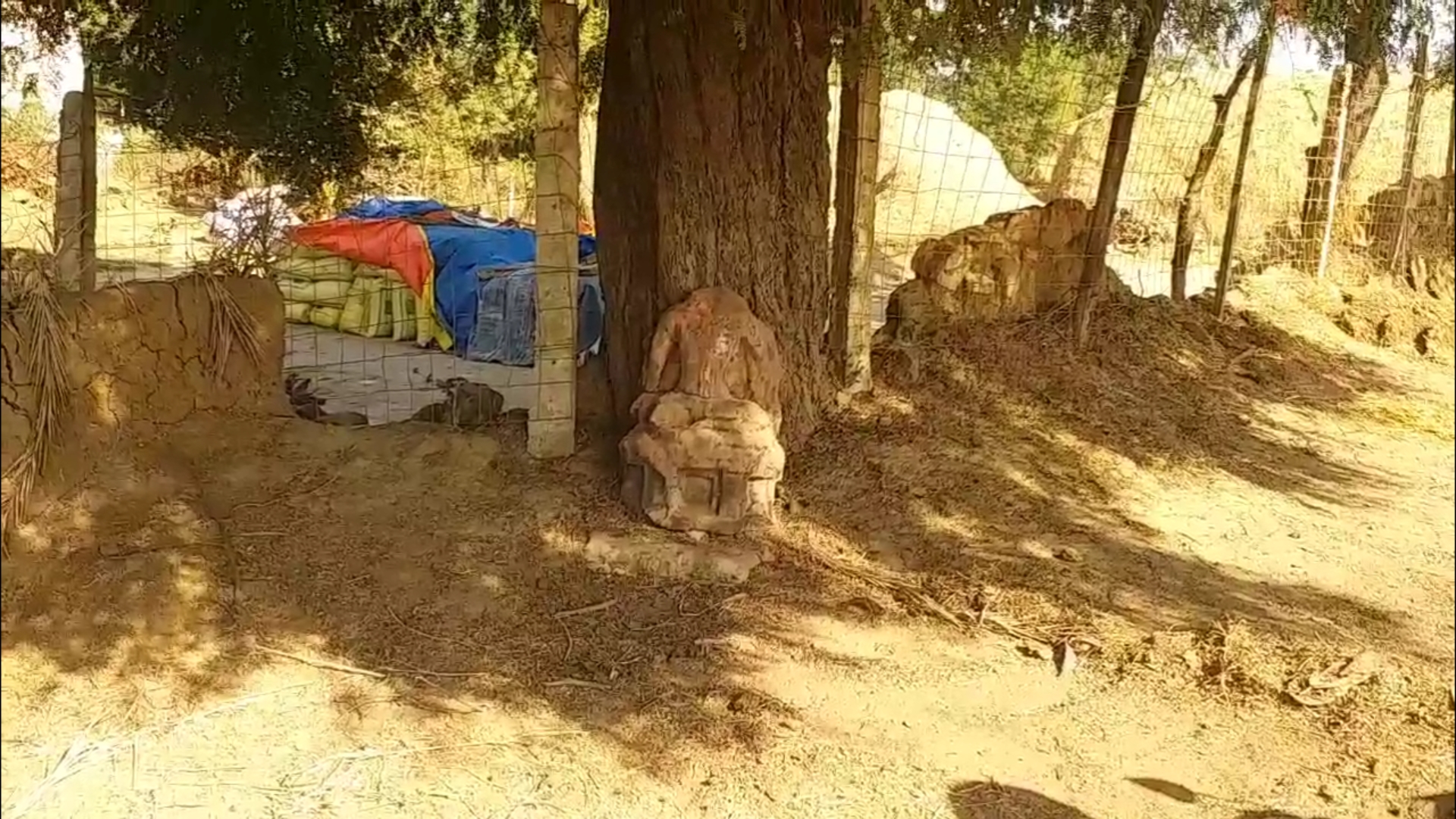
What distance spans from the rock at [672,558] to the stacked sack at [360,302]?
15.0ft

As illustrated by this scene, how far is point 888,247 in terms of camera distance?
33.6 ft

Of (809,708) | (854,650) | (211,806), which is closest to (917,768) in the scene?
(809,708)

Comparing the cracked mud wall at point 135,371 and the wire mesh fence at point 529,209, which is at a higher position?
the wire mesh fence at point 529,209

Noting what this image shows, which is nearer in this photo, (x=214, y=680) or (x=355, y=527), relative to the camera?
(x=214, y=680)

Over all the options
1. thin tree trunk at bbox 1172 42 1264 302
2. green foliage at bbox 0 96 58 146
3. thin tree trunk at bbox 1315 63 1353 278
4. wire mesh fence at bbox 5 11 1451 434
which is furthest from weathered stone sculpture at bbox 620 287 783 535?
thin tree trunk at bbox 1315 63 1353 278

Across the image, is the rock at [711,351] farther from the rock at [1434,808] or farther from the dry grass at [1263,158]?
the dry grass at [1263,158]

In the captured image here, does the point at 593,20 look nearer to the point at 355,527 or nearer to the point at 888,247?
the point at 355,527

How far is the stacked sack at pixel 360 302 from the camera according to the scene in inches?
336

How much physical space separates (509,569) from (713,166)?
5.42 ft

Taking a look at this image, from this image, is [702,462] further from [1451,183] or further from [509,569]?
[1451,183]

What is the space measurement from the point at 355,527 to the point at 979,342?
3070 mm

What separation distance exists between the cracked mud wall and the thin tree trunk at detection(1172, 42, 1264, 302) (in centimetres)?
492

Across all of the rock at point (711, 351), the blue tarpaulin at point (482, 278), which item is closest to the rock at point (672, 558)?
the rock at point (711, 351)

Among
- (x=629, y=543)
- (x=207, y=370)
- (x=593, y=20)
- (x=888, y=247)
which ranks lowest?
(x=629, y=543)
